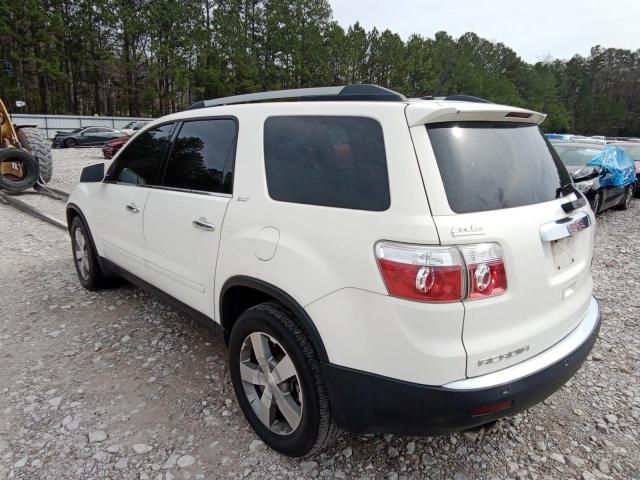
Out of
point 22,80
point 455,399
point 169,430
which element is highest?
point 22,80

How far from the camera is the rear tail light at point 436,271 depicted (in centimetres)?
169

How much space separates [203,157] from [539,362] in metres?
2.22

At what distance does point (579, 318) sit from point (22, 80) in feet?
177

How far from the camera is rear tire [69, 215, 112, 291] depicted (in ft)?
14.1

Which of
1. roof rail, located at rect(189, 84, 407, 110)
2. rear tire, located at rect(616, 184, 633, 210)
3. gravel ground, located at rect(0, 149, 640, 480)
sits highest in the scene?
roof rail, located at rect(189, 84, 407, 110)

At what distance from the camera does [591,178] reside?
8.03 metres

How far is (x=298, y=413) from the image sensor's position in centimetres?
219

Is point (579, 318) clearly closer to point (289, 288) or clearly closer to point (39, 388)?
point (289, 288)

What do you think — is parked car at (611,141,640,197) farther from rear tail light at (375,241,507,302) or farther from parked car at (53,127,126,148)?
parked car at (53,127,126,148)

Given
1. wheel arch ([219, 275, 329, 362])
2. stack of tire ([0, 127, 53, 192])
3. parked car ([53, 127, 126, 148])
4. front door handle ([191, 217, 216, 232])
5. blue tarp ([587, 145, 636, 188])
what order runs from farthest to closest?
1. parked car ([53, 127, 126, 148])
2. stack of tire ([0, 127, 53, 192])
3. blue tarp ([587, 145, 636, 188])
4. front door handle ([191, 217, 216, 232])
5. wheel arch ([219, 275, 329, 362])

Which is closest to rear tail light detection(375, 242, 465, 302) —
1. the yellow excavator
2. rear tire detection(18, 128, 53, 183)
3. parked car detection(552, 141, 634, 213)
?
parked car detection(552, 141, 634, 213)

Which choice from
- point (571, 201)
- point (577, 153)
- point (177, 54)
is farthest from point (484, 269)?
point (177, 54)

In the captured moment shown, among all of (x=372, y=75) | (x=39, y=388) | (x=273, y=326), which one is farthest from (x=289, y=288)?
(x=372, y=75)

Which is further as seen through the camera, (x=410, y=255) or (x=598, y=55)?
A: (x=598, y=55)
